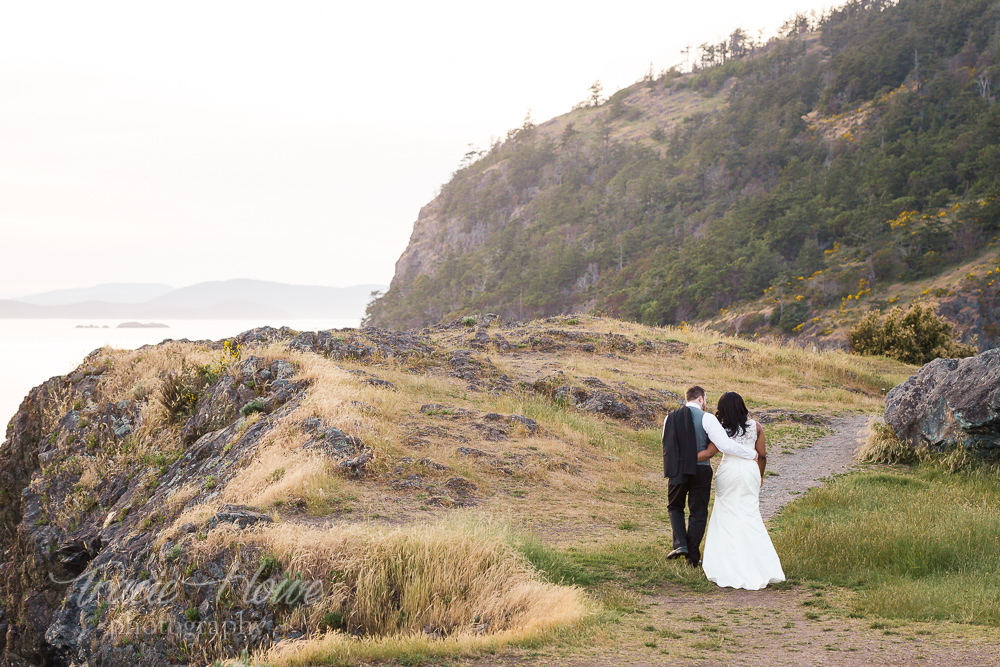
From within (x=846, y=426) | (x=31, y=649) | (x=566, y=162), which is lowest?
(x=31, y=649)

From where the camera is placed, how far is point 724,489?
295 inches

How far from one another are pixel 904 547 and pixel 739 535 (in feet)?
6.49

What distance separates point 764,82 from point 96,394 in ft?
297

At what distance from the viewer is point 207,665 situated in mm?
6223

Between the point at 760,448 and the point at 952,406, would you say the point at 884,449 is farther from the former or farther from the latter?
the point at 760,448

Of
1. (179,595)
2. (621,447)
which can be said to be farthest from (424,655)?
(621,447)

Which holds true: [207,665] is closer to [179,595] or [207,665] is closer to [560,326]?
[179,595]

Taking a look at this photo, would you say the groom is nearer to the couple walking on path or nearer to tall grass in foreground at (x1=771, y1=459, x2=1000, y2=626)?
the couple walking on path

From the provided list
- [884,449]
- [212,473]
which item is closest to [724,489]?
[212,473]

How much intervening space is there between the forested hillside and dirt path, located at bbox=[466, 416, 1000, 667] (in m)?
47.6

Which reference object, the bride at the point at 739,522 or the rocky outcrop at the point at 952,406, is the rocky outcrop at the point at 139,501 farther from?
the rocky outcrop at the point at 952,406

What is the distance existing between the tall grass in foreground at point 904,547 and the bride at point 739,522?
0.59 meters

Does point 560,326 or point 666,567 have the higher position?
point 560,326

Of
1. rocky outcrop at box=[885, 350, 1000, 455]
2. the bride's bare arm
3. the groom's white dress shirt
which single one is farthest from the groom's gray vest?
rocky outcrop at box=[885, 350, 1000, 455]
